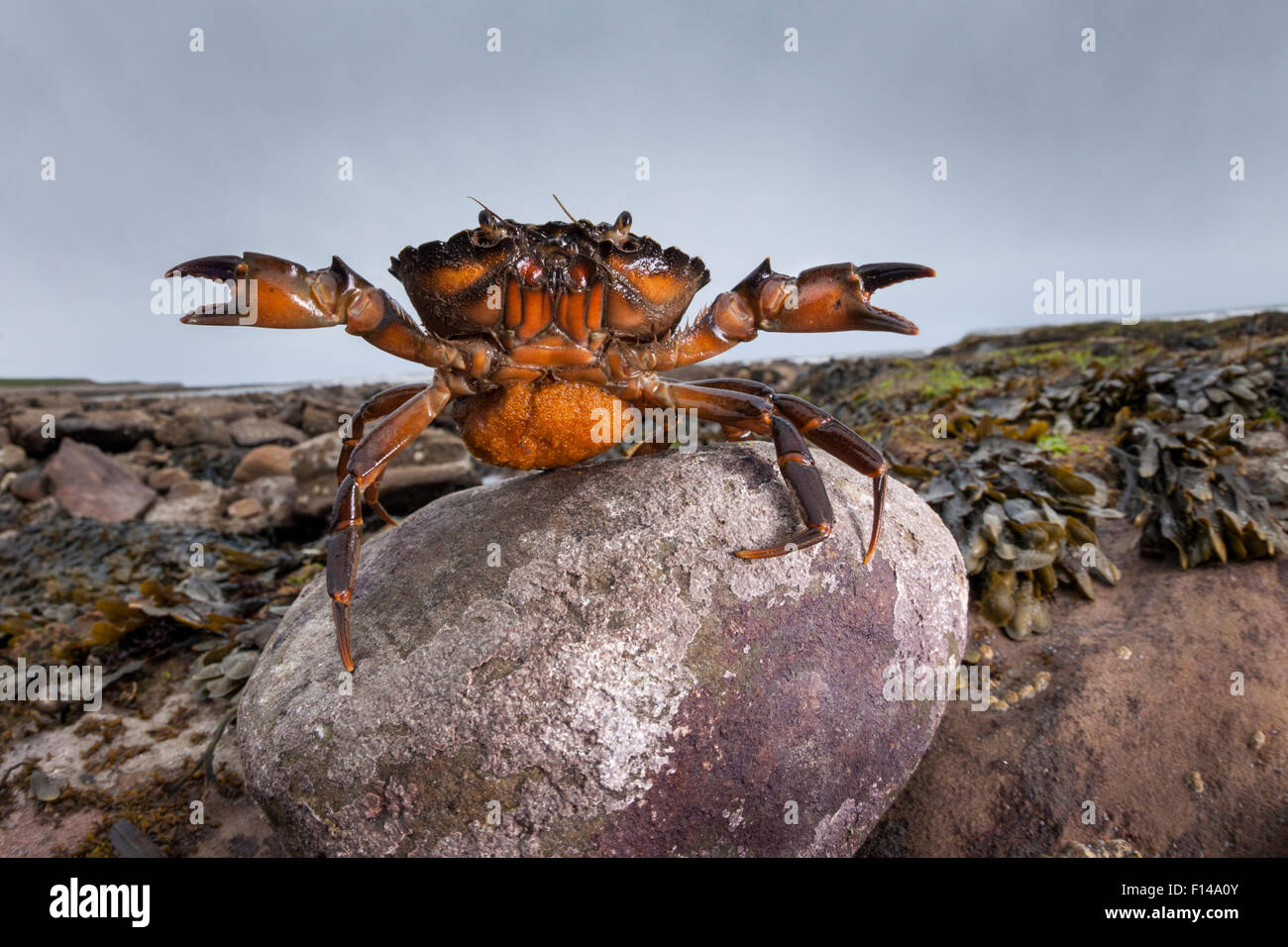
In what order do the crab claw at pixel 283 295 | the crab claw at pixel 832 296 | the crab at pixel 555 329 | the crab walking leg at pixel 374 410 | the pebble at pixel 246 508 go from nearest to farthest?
the crab claw at pixel 283 295
the crab at pixel 555 329
the crab claw at pixel 832 296
the crab walking leg at pixel 374 410
the pebble at pixel 246 508

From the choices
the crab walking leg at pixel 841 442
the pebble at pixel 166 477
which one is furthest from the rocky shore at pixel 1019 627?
the pebble at pixel 166 477

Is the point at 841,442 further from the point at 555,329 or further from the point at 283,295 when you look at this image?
the point at 283,295

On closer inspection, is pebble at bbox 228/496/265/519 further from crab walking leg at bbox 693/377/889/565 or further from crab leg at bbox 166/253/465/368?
crab walking leg at bbox 693/377/889/565

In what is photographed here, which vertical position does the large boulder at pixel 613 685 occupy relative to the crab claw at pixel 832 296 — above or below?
below

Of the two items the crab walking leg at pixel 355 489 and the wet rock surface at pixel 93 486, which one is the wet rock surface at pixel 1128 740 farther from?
the wet rock surface at pixel 93 486

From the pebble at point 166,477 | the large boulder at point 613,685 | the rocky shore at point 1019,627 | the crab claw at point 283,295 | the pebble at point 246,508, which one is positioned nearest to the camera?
the large boulder at point 613,685

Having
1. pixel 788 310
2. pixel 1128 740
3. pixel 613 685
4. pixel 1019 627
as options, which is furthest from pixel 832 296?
pixel 1128 740

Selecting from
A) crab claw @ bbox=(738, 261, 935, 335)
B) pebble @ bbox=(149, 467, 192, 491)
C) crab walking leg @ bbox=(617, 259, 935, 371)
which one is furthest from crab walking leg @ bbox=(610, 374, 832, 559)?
pebble @ bbox=(149, 467, 192, 491)

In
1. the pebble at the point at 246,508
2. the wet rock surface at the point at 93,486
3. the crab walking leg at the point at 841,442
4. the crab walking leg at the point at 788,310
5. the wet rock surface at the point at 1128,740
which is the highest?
the crab walking leg at the point at 788,310

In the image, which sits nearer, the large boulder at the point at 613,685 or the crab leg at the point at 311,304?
the large boulder at the point at 613,685
